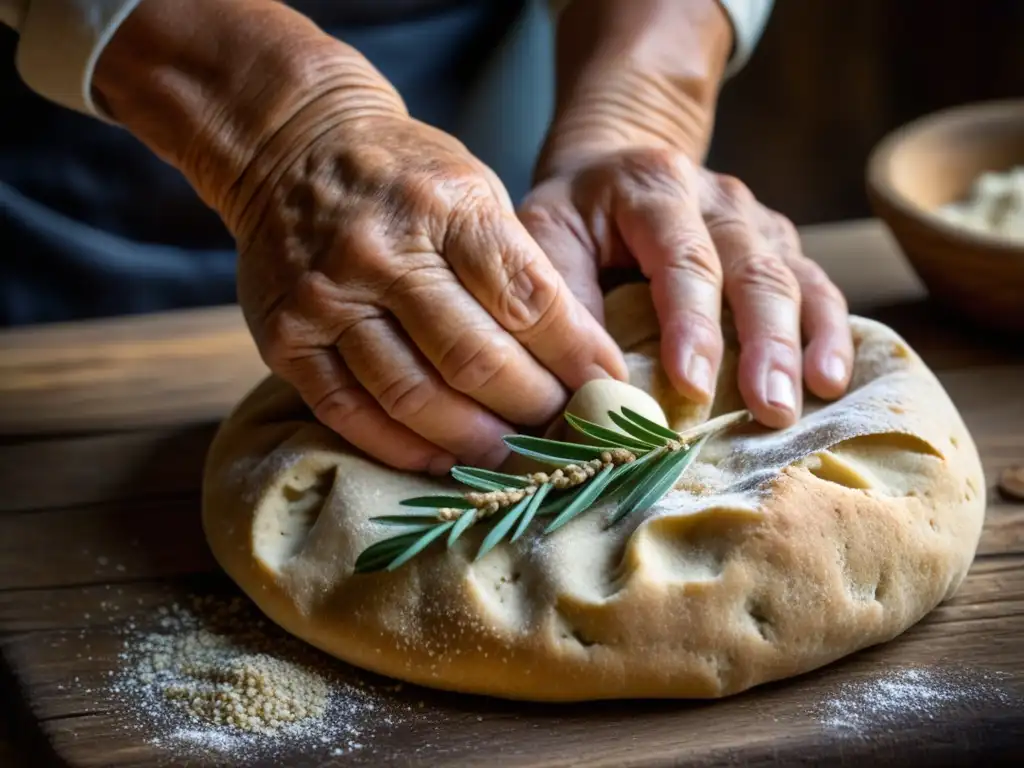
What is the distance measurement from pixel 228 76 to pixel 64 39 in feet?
0.85

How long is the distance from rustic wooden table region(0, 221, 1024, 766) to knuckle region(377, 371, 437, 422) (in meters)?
0.34

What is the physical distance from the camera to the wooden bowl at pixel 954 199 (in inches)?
76.5

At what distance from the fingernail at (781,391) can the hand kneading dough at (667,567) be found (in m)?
0.03

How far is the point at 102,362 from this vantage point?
2.18m

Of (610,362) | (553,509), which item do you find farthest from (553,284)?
(553,509)

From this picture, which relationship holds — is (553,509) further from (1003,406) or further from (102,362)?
(102,362)

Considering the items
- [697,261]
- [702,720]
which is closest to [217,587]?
[702,720]

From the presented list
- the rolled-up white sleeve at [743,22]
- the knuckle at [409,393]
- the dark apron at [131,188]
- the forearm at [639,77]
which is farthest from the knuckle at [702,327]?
the dark apron at [131,188]

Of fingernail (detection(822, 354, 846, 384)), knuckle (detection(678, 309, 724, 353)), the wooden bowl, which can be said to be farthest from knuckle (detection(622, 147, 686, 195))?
the wooden bowl

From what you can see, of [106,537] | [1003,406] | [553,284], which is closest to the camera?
[553,284]

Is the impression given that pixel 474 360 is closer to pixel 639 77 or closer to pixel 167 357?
pixel 639 77

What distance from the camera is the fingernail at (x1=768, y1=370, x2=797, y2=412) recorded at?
146 cm

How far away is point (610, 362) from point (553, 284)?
0.13 m

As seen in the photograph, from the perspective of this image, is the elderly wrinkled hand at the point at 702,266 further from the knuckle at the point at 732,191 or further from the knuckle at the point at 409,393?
the knuckle at the point at 409,393
